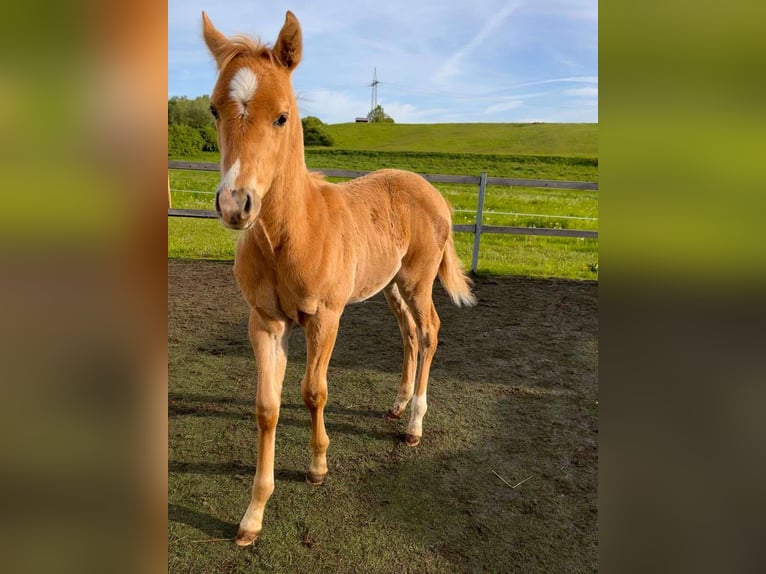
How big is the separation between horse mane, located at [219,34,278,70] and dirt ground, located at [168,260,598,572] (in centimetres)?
223

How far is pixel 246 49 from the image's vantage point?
209 centimetres

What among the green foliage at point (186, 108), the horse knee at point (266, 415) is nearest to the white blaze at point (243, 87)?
the green foliage at point (186, 108)

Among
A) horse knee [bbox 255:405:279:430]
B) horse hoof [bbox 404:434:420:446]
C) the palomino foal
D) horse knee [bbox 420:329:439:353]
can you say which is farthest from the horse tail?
horse knee [bbox 255:405:279:430]

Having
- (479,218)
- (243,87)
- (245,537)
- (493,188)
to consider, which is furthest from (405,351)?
(493,188)

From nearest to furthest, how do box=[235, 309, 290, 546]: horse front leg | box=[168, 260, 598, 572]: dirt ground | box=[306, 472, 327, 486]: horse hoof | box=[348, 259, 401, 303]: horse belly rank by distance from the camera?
box=[168, 260, 598, 572]: dirt ground → box=[235, 309, 290, 546]: horse front leg → box=[306, 472, 327, 486]: horse hoof → box=[348, 259, 401, 303]: horse belly

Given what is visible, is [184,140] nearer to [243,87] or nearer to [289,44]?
[289,44]

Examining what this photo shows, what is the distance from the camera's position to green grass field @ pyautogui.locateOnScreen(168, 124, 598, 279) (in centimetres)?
928

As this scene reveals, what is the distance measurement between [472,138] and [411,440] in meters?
23.6

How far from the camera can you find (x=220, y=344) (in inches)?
202

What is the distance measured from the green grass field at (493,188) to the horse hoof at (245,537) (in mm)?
2653

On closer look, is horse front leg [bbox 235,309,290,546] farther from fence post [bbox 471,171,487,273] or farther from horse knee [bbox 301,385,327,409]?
fence post [bbox 471,171,487,273]

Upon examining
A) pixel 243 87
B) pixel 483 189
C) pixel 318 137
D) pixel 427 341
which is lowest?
pixel 427 341
